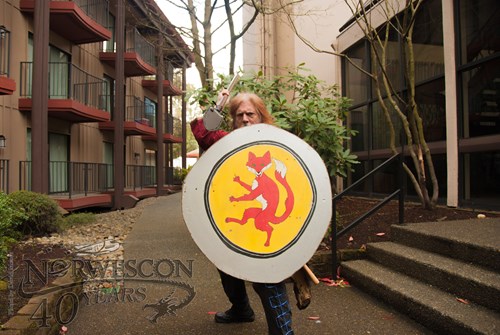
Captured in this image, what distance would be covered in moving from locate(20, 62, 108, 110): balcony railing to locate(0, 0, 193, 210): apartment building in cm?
3

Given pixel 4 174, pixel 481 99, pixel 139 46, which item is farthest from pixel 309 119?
pixel 139 46

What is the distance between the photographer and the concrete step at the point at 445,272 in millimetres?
2799

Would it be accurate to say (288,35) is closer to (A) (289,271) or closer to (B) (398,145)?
(B) (398,145)

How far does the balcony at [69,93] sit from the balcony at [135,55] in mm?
1236

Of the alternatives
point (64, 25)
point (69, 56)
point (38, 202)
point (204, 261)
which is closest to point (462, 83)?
point (204, 261)

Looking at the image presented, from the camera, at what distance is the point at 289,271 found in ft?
6.82

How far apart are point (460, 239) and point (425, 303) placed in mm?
878

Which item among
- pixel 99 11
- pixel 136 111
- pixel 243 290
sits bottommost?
pixel 243 290

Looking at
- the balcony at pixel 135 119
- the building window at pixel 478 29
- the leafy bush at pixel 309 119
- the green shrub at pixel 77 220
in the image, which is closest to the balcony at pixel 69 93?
the balcony at pixel 135 119

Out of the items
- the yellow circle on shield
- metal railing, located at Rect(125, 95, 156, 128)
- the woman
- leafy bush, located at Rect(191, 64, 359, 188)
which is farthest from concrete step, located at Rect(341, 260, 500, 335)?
metal railing, located at Rect(125, 95, 156, 128)

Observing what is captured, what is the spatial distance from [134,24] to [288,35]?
21.1ft

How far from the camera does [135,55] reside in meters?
14.6

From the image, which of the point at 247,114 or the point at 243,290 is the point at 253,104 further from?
the point at 243,290

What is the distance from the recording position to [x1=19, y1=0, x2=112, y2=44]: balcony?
32.2ft
